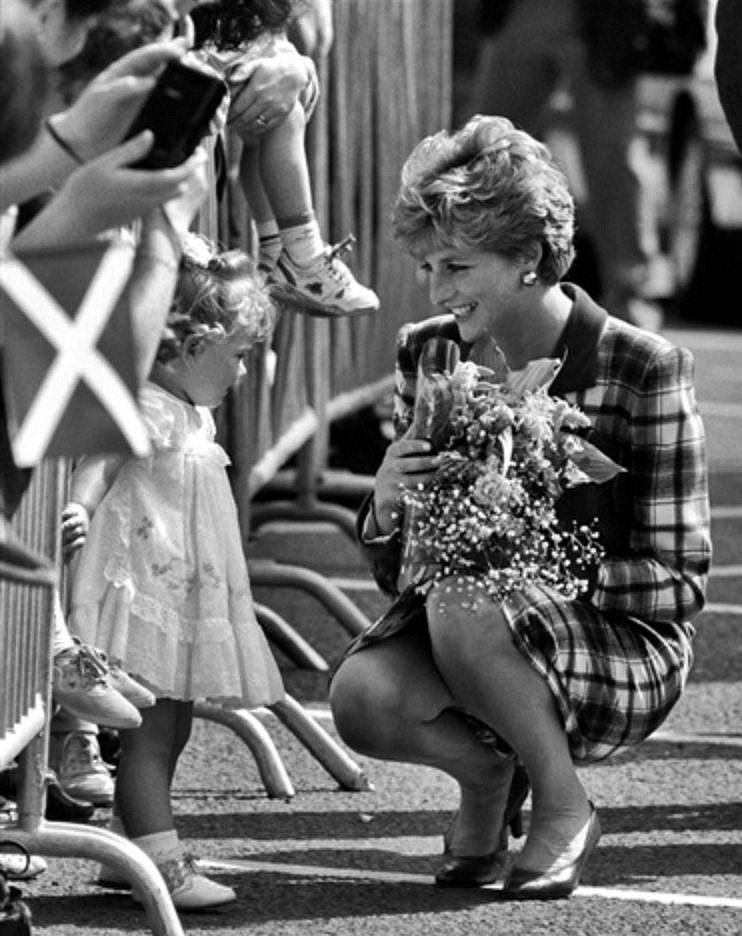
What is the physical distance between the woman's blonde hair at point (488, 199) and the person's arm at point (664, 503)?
28 cm

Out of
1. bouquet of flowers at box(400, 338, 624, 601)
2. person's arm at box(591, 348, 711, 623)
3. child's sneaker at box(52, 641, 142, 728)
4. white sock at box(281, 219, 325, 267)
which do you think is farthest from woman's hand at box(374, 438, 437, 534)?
white sock at box(281, 219, 325, 267)

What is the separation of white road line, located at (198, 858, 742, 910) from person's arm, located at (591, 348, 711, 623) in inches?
18.6

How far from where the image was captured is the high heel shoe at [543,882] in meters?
4.35

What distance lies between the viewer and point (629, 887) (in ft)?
14.8

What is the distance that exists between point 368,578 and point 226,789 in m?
2.45

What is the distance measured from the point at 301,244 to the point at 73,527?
4.27 ft

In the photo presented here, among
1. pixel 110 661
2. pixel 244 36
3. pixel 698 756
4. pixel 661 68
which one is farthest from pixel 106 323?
pixel 661 68

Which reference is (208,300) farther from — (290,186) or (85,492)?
(290,186)

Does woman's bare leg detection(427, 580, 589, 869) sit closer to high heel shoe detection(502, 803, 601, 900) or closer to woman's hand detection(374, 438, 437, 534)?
high heel shoe detection(502, 803, 601, 900)

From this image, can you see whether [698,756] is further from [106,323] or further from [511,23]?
[511,23]

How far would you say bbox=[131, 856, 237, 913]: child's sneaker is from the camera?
424cm

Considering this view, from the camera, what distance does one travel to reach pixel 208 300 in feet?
14.1

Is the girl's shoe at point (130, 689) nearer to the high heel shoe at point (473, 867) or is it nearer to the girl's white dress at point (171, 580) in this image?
the girl's white dress at point (171, 580)

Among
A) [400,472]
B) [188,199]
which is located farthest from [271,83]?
[188,199]
